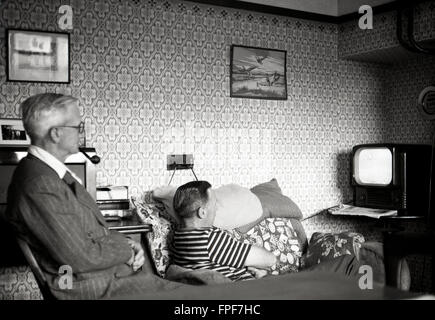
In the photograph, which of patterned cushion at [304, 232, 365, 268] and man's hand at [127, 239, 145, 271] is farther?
patterned cushion at [304, 232, 365, 268]

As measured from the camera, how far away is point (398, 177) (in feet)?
14.5

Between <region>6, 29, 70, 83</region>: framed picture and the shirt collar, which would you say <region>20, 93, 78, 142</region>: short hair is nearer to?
the shirt collar

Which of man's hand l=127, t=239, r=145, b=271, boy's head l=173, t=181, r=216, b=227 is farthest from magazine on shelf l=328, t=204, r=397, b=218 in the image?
man's hand l=127, t=239, r=145, b=271

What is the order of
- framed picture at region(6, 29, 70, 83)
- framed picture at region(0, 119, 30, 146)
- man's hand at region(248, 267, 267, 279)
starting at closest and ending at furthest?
man's hand at region(248, 267, 267, 279) → framed picture at region(0, 119, 30, 146) → framed picture at region(6, 29, 70, 83)

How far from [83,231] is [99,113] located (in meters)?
1.78

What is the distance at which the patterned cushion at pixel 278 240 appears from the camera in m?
3.72

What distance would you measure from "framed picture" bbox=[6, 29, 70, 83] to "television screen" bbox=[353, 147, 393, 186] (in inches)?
101

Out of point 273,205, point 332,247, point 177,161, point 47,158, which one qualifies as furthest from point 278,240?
point 47,158

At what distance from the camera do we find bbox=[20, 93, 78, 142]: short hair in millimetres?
2418

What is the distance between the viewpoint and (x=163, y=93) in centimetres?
417

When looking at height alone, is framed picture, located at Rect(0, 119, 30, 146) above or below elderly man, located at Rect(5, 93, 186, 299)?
above

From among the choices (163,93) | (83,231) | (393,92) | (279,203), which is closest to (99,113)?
(163,93)

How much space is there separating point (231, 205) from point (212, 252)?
28.7 inches
